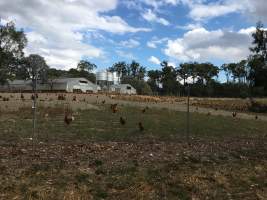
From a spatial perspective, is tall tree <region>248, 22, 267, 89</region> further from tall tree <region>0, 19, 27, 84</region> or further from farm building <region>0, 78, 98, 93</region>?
farm building <region>0, 78, 98, 93</region>

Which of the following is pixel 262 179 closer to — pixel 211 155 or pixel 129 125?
pixel 211 155

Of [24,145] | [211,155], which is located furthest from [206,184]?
[24,145]

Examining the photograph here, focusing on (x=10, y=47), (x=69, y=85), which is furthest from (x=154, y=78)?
(x=10, y=47)

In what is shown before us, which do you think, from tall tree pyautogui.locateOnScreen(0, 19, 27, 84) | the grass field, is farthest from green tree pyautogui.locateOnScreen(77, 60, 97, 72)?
the grass field

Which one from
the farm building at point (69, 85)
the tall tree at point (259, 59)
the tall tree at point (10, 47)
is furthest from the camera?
the farm building at point (69, 85)

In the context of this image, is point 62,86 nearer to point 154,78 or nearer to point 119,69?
point 154,78

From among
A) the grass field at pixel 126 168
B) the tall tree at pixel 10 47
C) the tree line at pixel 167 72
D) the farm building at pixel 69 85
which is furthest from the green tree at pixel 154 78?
the grass field at pixel 126 168

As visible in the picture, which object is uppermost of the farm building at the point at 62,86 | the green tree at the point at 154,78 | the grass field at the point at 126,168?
the green tree at the point at 154,78

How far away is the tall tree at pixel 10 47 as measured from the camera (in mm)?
63188

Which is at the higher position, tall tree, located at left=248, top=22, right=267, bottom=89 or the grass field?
tall tree, located at left=248, top=22, right=267, bottom=89

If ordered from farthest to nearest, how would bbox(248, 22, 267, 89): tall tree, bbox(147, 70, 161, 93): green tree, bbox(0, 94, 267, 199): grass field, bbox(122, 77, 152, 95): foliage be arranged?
bbox(147, 70, 161, 93): green tree → bbox(122, 77, 152, 95): foliage → bbox(248, 22, 267, 89): tall tree → bbox(0, 94, 267, 199): grass field

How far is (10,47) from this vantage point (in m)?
64.7

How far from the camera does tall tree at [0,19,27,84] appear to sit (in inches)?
2488

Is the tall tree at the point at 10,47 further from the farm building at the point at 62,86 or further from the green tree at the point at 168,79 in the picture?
the green tree at the point at 168,79
